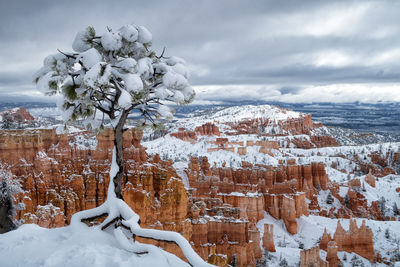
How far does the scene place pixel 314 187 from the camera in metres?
61.1

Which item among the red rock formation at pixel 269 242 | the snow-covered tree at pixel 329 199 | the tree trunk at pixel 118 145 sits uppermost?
the tree trunk at pixel 118 145

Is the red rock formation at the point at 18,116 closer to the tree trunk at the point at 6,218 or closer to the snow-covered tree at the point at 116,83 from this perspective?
the tree trunk at the point at 6,218

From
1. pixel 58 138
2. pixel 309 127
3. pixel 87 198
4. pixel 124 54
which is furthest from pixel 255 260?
pixel 309 127

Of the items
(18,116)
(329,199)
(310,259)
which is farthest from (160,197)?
(18,116)

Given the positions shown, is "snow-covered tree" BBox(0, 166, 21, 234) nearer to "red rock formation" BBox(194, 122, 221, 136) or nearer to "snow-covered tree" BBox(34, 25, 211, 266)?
"snow-covered tree" BBox(34, 25, 211, 266)

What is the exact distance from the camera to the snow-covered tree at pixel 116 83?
590cm

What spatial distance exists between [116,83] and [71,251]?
11.9 ft

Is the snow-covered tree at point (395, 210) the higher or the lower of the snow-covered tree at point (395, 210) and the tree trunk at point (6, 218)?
the lower

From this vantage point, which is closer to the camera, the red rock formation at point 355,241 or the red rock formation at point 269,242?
the red rock formation at point 269,242

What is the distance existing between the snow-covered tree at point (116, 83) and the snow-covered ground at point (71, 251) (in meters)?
0.30

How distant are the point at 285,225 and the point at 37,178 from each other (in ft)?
113

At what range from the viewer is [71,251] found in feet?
18.6

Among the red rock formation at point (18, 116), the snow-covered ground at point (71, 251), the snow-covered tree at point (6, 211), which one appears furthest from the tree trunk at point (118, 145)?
the red rock formation at point (18, 116)

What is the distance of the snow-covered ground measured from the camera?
533cm
